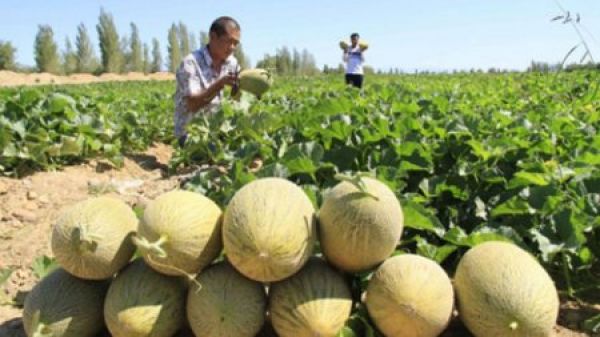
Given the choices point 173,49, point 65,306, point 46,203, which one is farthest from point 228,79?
point 173,49

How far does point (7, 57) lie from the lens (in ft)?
165

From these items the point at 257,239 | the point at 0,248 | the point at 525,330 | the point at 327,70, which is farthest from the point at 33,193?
the point at 327,70

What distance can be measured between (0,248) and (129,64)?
59.1 m

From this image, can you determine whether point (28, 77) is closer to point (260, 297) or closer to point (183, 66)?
point (183, 66)

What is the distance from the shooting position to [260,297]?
2225 mm

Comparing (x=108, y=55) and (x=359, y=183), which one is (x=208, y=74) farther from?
(x=108, y=55)

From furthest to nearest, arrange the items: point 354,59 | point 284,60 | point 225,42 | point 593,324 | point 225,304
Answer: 1. point 284,60
2. point 354,59
3. point 225,42
4. point 593,324
5. point 225,304

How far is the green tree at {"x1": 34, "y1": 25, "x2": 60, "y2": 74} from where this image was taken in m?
52.5

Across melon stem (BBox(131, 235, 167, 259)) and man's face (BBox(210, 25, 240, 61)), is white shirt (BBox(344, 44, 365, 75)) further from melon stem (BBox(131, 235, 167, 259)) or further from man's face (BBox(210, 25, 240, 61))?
melon stem (BBox(131, 235, 167, 259))

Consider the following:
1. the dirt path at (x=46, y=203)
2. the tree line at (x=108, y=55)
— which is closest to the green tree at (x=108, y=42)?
the tree line at (x=108, y=55)

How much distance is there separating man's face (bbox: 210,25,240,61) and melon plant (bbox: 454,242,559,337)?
13.3ft

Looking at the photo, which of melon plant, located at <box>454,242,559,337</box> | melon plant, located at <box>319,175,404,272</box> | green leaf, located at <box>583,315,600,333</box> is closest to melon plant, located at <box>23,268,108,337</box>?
melon plant, located at <box>319,175,404,272</box>

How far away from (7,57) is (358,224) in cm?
5505

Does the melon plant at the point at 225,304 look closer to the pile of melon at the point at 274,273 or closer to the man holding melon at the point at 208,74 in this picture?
the pile of melon at the point at 274,273
